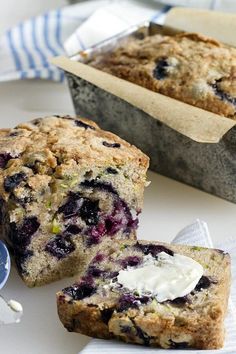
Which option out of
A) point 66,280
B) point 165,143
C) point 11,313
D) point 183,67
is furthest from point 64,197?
point 183,67

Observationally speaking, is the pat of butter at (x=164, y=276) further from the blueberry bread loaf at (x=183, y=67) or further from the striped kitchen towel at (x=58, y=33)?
the striped kitchen towel at (x=58, y=33)

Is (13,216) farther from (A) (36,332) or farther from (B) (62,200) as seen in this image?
(A) (36,332)

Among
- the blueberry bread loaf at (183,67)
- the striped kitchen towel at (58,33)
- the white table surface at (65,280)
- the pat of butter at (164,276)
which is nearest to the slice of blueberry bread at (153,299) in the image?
the pat of butter at (164,276)

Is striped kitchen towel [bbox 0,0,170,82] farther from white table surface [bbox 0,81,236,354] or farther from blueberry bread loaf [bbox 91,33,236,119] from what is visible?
blueberry bread loaf [bbox 91,33,236,119]

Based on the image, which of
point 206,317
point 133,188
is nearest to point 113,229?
point 133,188

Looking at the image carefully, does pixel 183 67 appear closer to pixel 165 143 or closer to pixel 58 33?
pixel 165 143

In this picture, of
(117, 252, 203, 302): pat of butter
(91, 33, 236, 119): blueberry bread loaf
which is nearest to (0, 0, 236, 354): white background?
(117, 252, 203, 302): pat of butter

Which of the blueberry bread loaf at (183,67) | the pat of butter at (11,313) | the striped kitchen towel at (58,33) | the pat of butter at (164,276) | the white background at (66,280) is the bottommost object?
the white background at (66,280)
